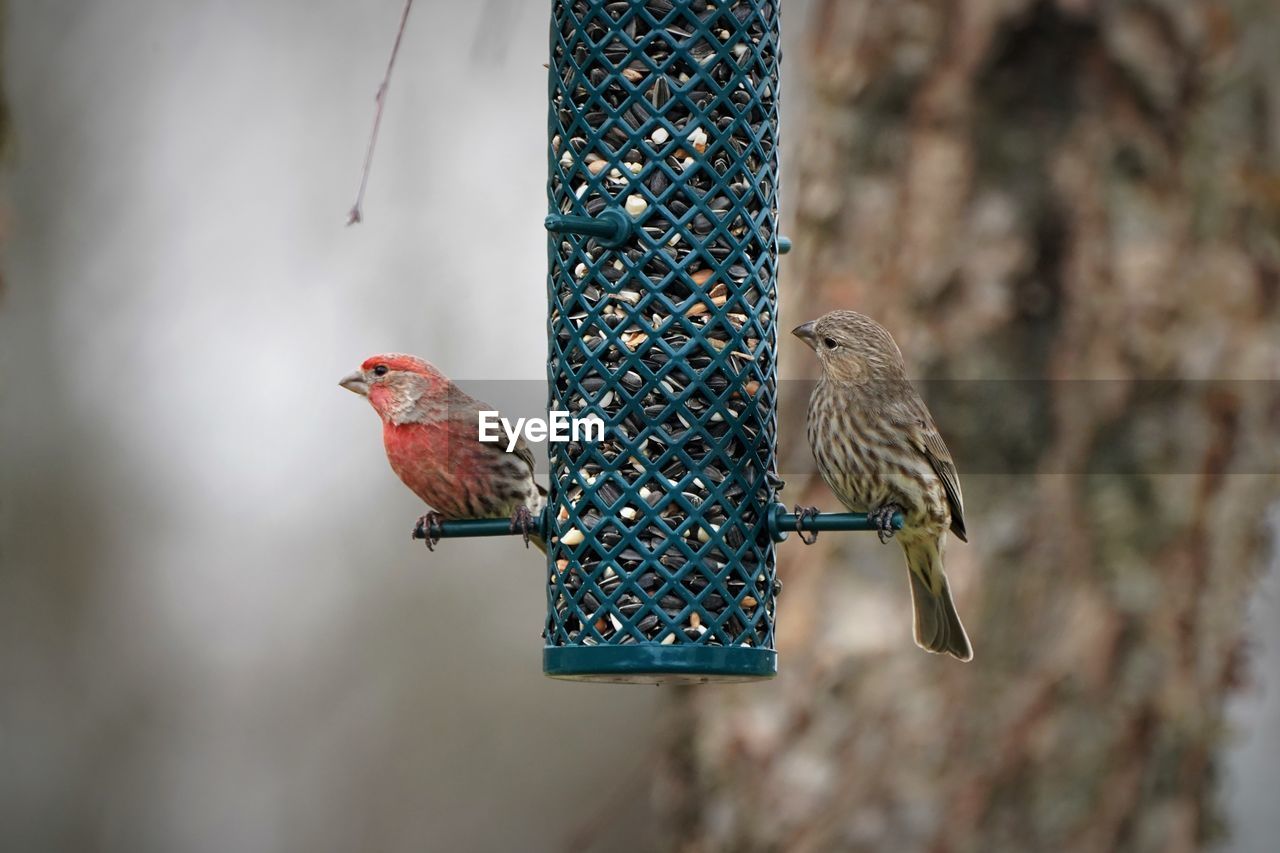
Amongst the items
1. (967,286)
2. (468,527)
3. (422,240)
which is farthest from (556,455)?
(422,240)

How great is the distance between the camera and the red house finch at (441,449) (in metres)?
6.88

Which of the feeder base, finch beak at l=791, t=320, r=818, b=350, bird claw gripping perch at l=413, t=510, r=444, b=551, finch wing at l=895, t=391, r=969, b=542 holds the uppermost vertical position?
finch beak at l=791, t=320, r=818, b=350

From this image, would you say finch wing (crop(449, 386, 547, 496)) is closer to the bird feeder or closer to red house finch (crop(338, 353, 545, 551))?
red house finch (crop(338, 353, 545, 551))

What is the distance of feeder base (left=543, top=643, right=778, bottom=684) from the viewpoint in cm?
555

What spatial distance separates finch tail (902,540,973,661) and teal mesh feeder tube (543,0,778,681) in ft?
3.38

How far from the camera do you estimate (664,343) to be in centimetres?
579

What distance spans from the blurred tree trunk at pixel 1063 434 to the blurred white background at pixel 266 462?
3897mm

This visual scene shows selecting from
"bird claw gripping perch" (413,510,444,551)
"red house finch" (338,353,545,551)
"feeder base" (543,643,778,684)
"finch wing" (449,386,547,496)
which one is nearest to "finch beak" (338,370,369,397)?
"red house finch" (338,353,545,551)

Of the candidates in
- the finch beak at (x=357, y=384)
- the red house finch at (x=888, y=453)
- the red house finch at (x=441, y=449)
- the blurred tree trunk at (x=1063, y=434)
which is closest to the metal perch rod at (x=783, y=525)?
the red house finch at (x=888, y=453)

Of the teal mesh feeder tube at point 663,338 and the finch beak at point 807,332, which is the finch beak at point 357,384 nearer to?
the teal mesh feeder tube at point 663,338

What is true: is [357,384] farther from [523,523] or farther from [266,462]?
[266,462]

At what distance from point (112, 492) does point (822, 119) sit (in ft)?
27.9

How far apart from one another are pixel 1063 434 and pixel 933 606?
1186mm

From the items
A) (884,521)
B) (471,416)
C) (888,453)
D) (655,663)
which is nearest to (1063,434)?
(888,453)
